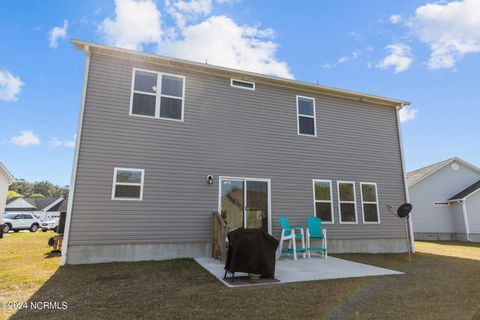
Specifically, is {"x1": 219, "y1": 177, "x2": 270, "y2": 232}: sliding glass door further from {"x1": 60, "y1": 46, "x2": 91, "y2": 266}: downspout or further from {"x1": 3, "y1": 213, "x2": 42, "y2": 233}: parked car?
{"x1": 3, "y1": 213, "x2": 42, "y2": 233}: parked car

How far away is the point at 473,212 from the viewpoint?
51.0 feet

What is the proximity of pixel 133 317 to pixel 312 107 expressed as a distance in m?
8.27

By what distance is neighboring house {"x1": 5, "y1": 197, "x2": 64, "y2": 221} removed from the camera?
3497 centimetres

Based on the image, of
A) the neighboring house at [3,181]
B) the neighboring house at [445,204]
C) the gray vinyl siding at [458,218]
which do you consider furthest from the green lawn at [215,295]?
the neighboring house at [3,181]

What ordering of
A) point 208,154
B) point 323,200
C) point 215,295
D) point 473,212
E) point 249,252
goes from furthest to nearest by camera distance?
point 473,212, point 323,200, point 208,154, point 249,252, point 215,295

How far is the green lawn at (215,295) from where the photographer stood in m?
3.44

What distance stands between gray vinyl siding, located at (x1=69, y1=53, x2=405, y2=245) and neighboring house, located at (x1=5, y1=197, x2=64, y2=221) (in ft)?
114

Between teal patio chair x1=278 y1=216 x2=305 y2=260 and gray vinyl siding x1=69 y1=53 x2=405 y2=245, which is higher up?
gray vinyl siding x1=69 y1=53 x2=405 y2=245

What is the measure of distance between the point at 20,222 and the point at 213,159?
20.2 m

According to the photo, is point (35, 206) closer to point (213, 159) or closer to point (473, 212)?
point (213, 159)

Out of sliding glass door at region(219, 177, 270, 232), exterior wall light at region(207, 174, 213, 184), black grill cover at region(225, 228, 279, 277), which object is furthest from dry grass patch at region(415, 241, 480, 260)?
exterior wall light at region(207, 174, 213, 184)

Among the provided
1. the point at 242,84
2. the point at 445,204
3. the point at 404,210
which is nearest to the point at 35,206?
the point at 242,84

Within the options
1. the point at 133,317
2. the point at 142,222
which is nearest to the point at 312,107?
the point at 142,222

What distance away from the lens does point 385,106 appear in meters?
10.5
